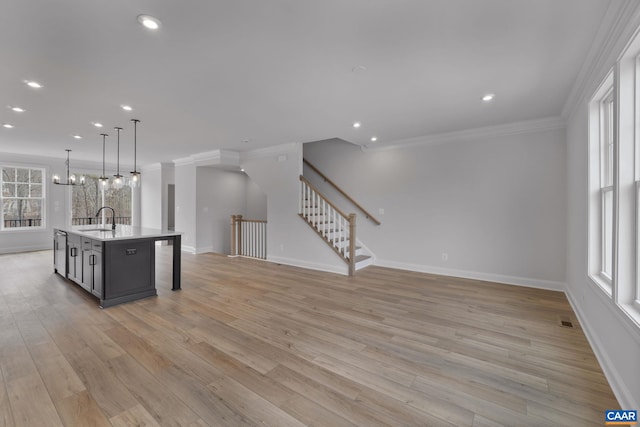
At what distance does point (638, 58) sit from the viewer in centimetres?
187

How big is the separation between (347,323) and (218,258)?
455cm

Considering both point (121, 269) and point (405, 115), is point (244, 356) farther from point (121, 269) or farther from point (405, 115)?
point (405, 115)

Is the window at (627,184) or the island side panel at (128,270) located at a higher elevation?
the window at (627,184)

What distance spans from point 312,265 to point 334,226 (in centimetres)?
96

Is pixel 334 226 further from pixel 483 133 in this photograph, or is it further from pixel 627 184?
pixel 627 184

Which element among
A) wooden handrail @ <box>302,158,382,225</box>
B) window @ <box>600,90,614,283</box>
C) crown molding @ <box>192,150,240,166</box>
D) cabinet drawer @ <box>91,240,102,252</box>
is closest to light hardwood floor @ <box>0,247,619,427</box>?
cabinet drawer @ <box>91,240,102,252</box>

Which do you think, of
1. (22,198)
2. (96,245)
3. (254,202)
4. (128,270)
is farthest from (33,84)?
(22,198)

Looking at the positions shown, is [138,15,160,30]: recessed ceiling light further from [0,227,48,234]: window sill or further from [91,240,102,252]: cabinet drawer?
[0,227,48,234]: window sill

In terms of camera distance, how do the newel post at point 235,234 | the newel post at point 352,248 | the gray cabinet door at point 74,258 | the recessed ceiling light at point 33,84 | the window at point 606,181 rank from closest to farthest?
the window at point 606,181
the recessed ceiling light at point 33,84
the gray cabinet door at point 74,258
the newel post at point 352,248
the newel post at point 235,234

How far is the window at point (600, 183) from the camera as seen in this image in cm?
255

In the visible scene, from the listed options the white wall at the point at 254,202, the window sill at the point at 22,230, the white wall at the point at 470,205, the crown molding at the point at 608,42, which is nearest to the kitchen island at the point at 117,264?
the white wall at the point at 470,205

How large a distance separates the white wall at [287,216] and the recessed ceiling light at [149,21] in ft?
12.8

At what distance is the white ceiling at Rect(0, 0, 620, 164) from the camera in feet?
6.20

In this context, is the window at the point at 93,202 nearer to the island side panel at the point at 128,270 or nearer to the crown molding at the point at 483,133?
the island side panel at the point at 128,270
